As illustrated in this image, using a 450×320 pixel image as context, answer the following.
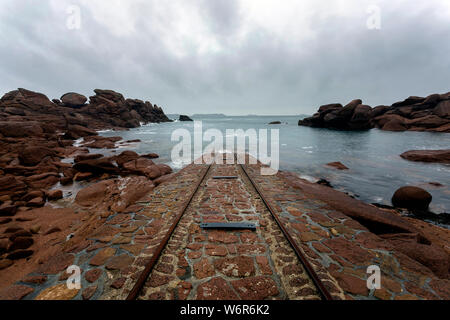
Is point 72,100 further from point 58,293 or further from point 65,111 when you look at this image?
point 58,293

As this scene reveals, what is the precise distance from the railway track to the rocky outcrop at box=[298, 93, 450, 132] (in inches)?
2407

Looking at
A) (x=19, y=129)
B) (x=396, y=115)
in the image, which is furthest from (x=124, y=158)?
(x=396, y=115)

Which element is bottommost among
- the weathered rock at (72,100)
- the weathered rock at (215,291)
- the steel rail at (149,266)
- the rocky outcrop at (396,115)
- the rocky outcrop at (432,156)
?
the weathered rock at (215,291)

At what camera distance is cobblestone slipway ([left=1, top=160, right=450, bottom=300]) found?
2.59m

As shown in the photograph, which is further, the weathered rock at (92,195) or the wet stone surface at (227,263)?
the weathered rock at (92,195)

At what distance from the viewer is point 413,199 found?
768 centimetres

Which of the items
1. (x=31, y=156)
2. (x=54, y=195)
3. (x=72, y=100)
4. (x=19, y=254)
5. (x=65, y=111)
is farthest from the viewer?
(x=72, y=100)

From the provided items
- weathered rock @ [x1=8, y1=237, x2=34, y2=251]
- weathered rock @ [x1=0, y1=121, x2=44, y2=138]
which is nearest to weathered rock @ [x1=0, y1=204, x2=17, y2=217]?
weathered rock @ [x1=8, y1=237, x2=34, y2=251]

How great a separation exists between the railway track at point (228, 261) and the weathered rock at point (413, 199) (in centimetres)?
761

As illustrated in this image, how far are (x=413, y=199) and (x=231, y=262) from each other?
9736mm

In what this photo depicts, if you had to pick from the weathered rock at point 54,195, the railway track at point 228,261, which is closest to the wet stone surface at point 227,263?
the railway track at point 228,261

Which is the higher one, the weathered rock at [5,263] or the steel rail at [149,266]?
the steel rail at [149,266]

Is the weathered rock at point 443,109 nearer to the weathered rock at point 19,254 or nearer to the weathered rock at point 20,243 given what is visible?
the weathered rock at point 19,254

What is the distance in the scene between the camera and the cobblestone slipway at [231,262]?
8.51ft
